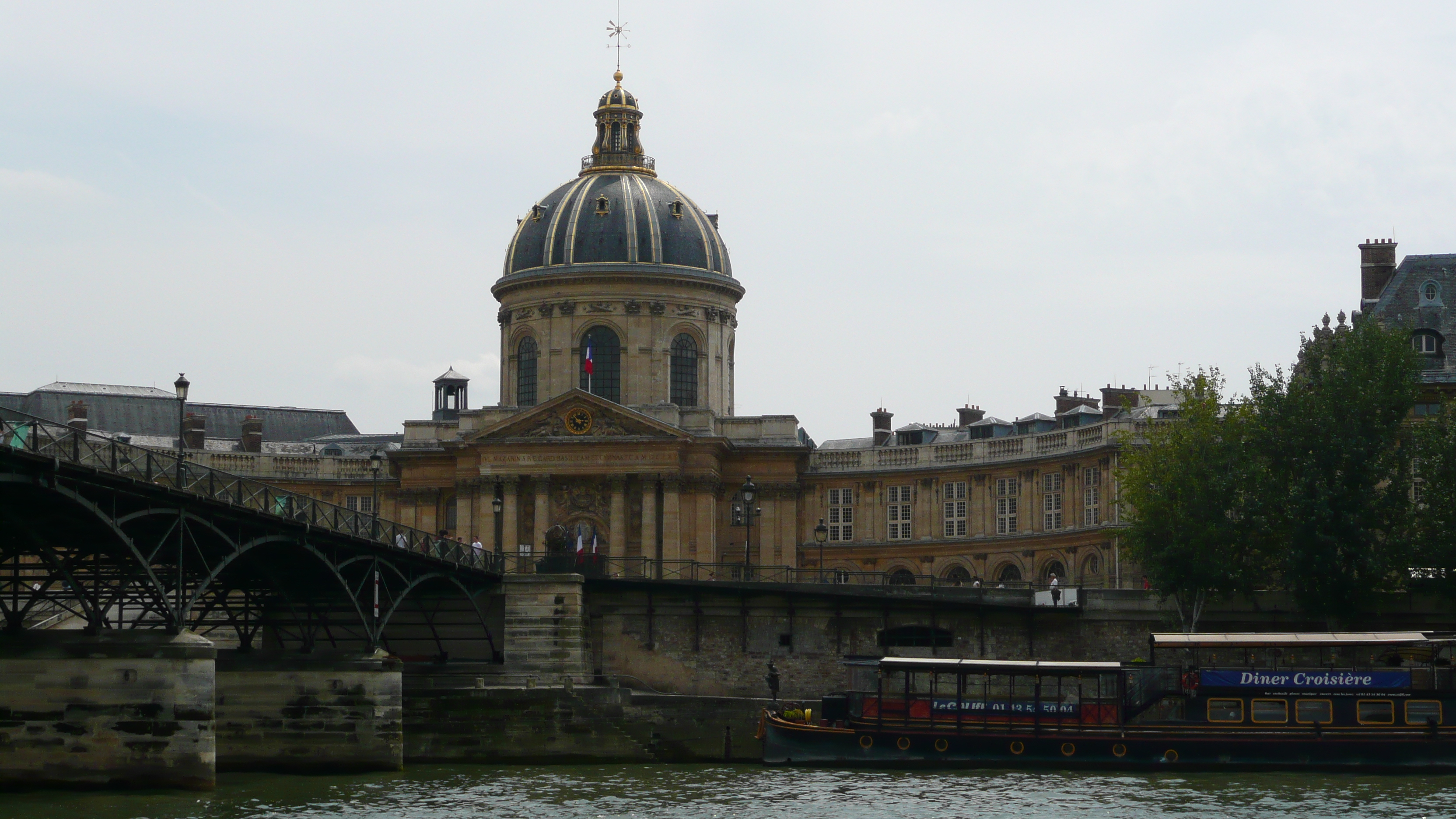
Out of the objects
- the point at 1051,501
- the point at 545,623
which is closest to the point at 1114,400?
the point at 1051,501

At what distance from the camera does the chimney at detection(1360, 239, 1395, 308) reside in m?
97.6

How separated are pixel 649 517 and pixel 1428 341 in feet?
116

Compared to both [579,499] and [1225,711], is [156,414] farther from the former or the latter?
[1225,711]

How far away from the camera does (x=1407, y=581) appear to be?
3046 inches

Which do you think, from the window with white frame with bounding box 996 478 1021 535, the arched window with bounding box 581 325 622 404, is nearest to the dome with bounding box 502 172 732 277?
the arched window with bounding box 581 325 622 404

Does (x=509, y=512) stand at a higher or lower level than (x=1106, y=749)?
higher

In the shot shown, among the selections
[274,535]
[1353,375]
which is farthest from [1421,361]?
[274,535]

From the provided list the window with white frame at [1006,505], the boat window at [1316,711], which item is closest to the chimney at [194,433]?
the window with white frame at [1006,505]

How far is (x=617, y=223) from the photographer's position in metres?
111

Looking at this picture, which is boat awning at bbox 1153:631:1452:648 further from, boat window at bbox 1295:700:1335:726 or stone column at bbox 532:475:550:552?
stone column at bbox 532:475:550:552

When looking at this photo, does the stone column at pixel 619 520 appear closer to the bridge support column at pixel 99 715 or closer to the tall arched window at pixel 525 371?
the tall arched window at pixel 525 371

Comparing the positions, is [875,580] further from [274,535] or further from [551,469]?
[274,535]

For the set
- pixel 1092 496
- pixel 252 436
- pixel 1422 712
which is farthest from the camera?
pixel 252 436

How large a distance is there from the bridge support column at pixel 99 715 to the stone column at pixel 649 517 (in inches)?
1936
